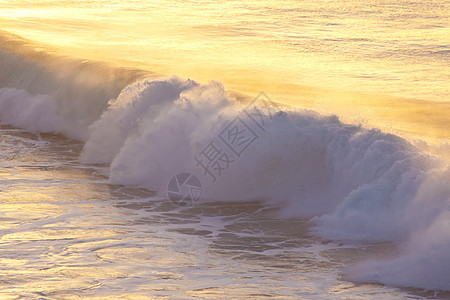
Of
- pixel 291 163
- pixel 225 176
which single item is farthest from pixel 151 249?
pixel 291 163

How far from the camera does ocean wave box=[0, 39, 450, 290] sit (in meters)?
10.7

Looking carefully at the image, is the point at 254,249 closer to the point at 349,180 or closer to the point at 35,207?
the point at 349,180

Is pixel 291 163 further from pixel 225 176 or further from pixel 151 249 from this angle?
pixel 151 249

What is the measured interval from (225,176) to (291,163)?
1.16m

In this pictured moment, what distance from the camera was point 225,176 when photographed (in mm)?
13836

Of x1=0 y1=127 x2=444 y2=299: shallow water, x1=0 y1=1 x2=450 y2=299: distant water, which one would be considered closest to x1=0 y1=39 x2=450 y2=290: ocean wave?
x1=0 y1=1 x2=450 y2=299: distant water

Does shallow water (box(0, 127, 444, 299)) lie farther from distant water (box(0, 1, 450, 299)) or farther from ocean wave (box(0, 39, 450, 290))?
ocean wave (box(0, 39, 450, 290))

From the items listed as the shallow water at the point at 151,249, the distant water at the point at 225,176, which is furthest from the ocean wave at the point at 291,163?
the shallow water at the point at 151,249

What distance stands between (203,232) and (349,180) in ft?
8.82

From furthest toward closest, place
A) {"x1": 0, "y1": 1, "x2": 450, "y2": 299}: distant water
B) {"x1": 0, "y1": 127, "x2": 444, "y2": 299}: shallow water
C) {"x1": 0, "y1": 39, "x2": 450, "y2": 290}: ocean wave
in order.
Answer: {"x1": 0, "y1": 39, "x2": 450, "y2": 290}: ocean wave < {"x1": 0, "y1": 1, "x2": 450, "y2": 299}: distant water < {"x1": 0, "y1": 127, "x2": 444, "y2": 299}: shallow water

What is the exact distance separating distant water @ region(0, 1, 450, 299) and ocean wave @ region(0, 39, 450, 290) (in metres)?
0.03

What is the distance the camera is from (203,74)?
22.7 metres

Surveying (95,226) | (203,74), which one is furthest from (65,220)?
(203,74)

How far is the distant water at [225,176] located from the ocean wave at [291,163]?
30 millimetres
